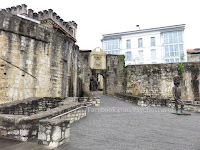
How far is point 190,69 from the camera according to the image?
55.8ft

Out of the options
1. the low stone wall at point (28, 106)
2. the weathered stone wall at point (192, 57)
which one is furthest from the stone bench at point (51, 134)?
the weathered stone wall at point (192, 57)

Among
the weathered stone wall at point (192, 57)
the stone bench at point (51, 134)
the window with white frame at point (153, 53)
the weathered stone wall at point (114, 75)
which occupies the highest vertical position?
the window with white frame at point (153, 53)

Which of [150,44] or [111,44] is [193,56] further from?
[111,44]

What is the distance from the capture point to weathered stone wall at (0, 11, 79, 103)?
7.45m

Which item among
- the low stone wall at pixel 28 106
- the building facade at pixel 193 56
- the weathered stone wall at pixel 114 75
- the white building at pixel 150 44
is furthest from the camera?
the white building at pixel 150 44

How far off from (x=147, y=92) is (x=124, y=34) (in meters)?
19.5

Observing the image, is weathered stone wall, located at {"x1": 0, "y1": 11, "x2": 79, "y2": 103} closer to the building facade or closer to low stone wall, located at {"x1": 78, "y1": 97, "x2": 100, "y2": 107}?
low stone wall, located at {"x1": 78, "y1": 97, "x2": 100, "y2": 107}

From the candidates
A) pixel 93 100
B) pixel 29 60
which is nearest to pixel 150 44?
pixel 93 100

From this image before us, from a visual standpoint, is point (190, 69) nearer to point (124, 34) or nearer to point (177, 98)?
point (177, 98)

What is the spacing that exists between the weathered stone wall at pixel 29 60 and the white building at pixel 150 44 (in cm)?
2447

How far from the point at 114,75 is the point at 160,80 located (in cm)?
663

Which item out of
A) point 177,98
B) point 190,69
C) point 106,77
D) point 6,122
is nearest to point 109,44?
point 106,77

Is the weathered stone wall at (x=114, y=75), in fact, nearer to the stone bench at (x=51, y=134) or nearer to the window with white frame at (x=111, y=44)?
the window with white frame at (x=111, y=44)

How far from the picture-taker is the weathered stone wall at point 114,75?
2066 centimetres
